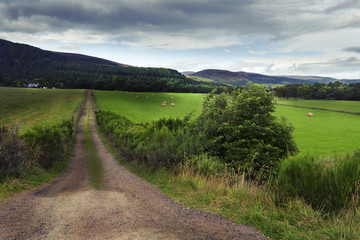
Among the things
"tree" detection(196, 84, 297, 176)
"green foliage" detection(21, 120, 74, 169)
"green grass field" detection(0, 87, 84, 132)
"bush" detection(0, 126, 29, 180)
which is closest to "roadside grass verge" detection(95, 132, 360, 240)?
"tree" detection(196, 84, 297, 176)

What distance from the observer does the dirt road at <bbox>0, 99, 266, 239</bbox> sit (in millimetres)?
5180

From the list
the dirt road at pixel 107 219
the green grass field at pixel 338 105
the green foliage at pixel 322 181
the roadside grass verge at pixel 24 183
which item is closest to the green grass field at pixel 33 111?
the roadside grass verge at pixel 24 183

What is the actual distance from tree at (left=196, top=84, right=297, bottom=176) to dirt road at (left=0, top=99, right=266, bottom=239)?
7.30 metres

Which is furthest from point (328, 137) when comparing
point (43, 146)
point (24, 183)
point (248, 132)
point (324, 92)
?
point (324, 92)

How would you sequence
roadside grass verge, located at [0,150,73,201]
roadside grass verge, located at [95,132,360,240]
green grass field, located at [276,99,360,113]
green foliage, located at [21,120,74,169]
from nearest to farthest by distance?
roadside grass verge, located at [95,132,360,240], roadside grass verge, located at [0,150,73,201], green foliage, located at [21,120,74,169], green grass field, located at [276,99,360,113]

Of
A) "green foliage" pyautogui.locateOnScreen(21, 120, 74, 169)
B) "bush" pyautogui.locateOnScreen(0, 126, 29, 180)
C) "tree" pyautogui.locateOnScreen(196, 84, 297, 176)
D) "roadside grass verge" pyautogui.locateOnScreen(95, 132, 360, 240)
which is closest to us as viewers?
"roadside grass verge" pyautogui.locateOnScreen(95, 132, 360, 240)

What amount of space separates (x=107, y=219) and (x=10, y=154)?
23.1 ft

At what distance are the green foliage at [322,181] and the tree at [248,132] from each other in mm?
6138

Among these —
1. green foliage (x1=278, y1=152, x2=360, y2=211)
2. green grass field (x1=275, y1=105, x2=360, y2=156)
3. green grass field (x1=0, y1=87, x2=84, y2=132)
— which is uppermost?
green foliage (x1=278, y1=152, x2=360, y2=211)

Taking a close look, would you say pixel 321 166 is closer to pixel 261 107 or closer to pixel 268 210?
pixel 268 210

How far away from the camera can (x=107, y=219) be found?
19.9 feet

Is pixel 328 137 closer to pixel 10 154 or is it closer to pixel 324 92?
pixel 10 154

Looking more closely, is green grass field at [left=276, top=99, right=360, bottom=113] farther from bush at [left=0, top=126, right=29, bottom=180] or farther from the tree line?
bush at [left=0, top=126, right=29, bottom=180]

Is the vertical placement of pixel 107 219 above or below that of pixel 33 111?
above
